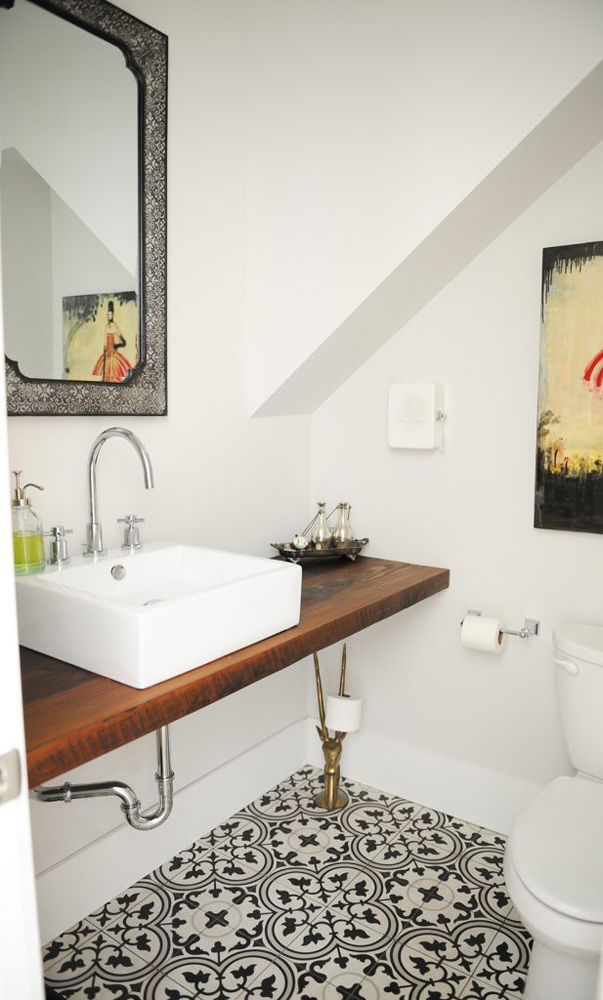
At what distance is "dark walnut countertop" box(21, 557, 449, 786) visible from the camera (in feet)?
4.01

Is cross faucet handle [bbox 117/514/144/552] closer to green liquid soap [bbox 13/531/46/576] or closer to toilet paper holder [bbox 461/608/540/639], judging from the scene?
green liquid soap [bbox 13/531/46/576]

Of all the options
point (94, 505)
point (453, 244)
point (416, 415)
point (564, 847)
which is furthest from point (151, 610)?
point (453, 244)

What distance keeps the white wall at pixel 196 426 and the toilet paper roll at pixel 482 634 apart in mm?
682

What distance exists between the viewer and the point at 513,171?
6.57 ft

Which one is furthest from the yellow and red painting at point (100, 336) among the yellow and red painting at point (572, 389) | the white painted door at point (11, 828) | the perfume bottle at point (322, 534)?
the yellow and red painting at point (572, 389)

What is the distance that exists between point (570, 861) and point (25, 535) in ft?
4.34

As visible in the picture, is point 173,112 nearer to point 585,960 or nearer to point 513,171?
point 513,171

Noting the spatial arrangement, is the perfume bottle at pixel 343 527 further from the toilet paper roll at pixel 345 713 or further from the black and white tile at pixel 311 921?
the black and white tile at pixel 311 921

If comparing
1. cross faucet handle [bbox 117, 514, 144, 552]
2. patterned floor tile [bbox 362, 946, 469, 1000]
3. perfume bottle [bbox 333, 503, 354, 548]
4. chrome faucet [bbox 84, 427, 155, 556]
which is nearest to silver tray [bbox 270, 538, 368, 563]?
perfume bottle [bbox 333, 503, 354, 548]

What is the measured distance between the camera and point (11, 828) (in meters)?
0.89

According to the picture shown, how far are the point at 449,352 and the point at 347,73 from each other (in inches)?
32.3

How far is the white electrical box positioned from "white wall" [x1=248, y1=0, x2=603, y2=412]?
33cm

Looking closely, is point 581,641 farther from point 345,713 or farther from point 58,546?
point 58,546

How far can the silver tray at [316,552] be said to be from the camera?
95.0 inches
